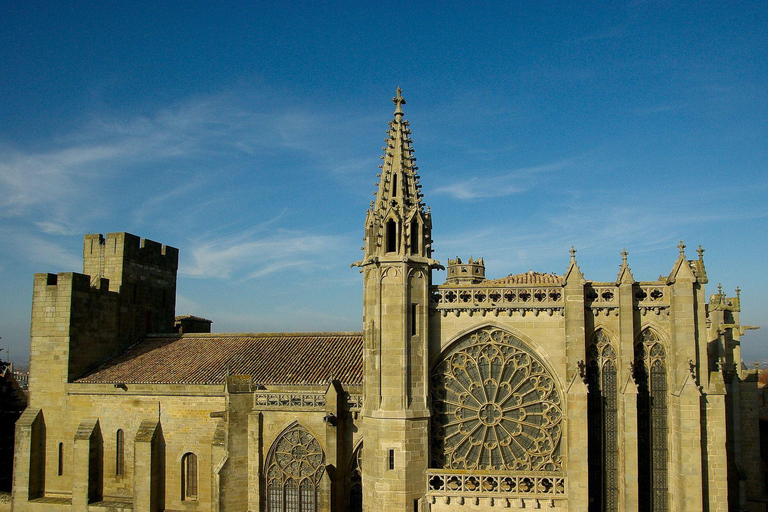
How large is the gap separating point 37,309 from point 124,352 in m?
5.11

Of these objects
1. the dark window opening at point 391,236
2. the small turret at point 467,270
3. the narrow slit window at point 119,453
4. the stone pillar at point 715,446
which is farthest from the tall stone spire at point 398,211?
the small turret at point 467,270

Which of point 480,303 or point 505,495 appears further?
point 480,303

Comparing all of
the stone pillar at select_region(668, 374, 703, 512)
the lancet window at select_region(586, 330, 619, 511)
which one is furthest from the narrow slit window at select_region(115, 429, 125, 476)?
the stone pillar at select_region(668, 374, 703, 512)

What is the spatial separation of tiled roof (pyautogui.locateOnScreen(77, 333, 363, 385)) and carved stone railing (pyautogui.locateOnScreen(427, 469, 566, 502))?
768cm

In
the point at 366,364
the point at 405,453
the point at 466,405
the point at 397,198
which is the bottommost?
the point at 405,453

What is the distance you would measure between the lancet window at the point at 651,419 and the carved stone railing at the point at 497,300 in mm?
3214

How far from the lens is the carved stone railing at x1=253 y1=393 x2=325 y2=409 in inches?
969

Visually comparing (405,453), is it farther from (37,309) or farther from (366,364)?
(37,309)

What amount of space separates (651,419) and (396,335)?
8854 mm

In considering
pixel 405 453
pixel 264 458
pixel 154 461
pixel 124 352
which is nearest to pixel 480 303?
pixel 405 453

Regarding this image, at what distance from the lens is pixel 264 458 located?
24.8 metres

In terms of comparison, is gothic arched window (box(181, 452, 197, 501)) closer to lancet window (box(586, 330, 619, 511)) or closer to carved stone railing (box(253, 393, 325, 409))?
carved stone railing (box(253, 393, 325, 409))

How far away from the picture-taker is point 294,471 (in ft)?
80.5

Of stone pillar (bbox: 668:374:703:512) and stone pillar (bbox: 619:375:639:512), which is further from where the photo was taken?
stone pillar (bbox: 619:375:639:512)
